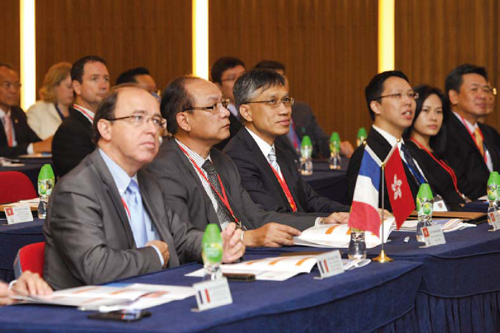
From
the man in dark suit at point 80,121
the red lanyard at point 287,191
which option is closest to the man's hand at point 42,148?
the man in dark suit at point 80,121

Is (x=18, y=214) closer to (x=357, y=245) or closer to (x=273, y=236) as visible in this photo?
(x=273, y=236)

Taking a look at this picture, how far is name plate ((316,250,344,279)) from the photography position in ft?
8.02

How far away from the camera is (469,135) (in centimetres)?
576

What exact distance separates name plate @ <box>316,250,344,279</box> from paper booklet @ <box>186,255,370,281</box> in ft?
0.21

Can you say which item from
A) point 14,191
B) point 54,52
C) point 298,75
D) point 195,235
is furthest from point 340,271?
point 54,52

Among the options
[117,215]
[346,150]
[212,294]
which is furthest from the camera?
[346,150]

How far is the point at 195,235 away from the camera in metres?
2.96

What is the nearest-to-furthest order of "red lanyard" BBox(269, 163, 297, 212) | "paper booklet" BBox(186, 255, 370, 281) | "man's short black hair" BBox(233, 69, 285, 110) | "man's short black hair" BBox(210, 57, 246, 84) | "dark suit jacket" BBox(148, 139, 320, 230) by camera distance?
"paper booklet" BBox(186, 255, 370, 281) → "dark suit jacket" BBox(148, 139, 320, 230) → "red lanyard" BBox(269, 163, 297, 212) → "man's short black hair" BBox(233, 69, 285, 110) → "man's short black hair" BBox(210, 57, 246, 84)

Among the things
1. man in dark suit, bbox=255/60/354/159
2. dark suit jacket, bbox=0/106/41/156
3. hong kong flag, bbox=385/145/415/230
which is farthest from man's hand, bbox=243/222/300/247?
dark suit jacket, bbox=0/106/41/156

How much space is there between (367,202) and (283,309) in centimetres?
85

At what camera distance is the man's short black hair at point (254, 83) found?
4.20m

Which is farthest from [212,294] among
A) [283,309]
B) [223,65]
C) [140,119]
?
[223,65]

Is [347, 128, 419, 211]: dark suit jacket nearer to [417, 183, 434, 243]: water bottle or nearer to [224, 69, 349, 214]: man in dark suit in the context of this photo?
[224, 69, 349, 214]: man in dark suit

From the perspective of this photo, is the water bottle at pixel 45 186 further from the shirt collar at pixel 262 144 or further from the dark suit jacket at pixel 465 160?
the dark suit jacket at pixel 465 160
